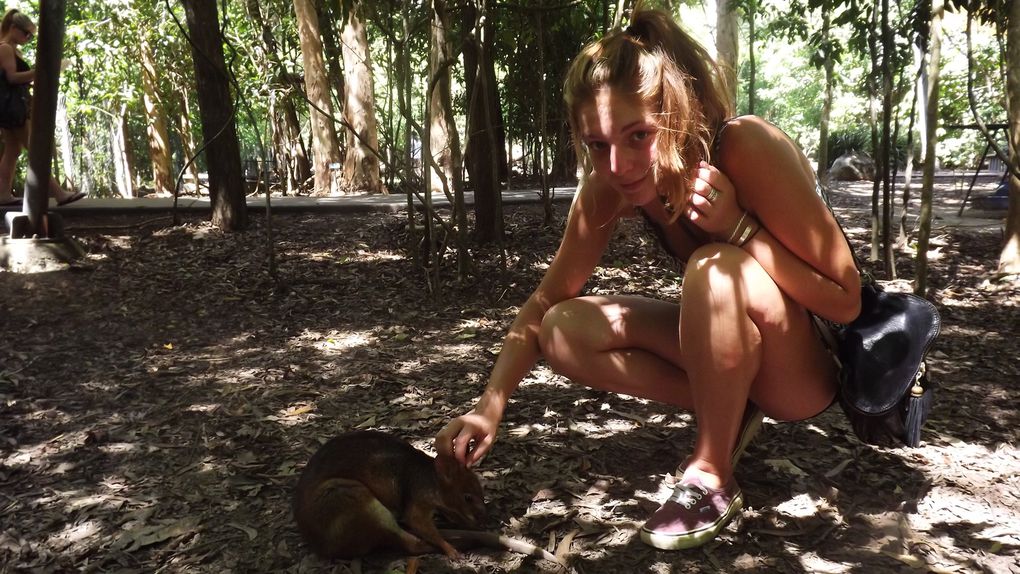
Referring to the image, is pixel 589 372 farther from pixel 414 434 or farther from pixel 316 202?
pixel 316 202

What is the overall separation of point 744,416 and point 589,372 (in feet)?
1.81

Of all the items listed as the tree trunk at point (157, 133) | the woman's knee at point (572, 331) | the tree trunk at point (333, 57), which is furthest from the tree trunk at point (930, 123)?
the tree trunk at point (157, 133)

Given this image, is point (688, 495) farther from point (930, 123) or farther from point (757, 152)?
point (930, 123)

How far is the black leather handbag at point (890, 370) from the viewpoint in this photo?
2.10 metres

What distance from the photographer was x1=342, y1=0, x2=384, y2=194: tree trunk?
11.0 meters

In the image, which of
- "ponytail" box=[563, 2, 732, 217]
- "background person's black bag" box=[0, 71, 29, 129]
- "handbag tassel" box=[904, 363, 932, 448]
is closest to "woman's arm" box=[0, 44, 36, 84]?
"background person's black bag" box=[0, 71, 29, 129]

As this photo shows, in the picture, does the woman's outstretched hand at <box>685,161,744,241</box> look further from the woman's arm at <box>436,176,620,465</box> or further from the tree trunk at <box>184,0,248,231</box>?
the tree trunk at <box>184,0,248,231</box>

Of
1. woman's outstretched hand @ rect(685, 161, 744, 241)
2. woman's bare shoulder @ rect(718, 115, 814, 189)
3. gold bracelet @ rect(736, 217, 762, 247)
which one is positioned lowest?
gold bracelet @ rect(736, 217, 762, 247)

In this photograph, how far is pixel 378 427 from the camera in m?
3.28

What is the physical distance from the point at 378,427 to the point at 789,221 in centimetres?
200

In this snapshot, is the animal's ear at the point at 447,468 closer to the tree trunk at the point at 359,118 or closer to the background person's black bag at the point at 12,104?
the background person's black bag at the point at 12,104

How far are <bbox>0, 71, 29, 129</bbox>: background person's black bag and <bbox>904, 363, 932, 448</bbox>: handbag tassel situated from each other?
7260mm

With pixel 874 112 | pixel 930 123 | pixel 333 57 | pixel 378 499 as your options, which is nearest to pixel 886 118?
pixel 874 112

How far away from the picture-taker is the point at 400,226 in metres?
7.02
